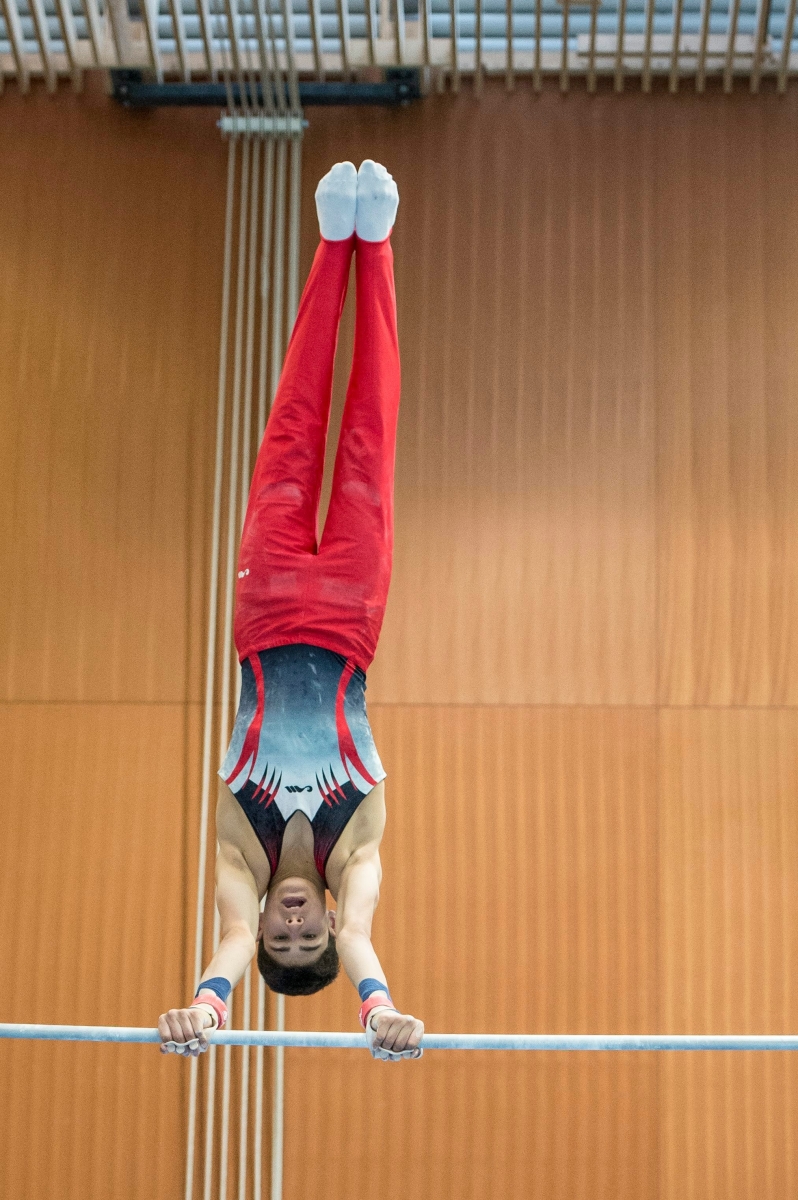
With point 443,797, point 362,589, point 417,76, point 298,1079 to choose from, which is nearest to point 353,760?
point 362,589

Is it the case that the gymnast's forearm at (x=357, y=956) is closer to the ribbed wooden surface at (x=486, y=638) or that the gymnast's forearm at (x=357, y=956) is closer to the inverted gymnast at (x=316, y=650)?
the inverted gymnast at (x=316, y=650)

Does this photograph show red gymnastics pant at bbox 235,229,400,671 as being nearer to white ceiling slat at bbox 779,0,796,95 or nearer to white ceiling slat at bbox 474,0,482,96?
white ceiling slat at bbox 474,0,482,96

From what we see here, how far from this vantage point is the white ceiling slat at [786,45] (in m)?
5.08

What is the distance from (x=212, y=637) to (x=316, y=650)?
1880 mm

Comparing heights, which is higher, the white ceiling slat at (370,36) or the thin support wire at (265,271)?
the white ceiling slat at (370,36)

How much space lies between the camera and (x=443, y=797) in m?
5.08

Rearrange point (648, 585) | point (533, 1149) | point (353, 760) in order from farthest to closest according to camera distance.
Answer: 1. point (648, 585)
2. point (533, 1149)
3. point (353, 760)

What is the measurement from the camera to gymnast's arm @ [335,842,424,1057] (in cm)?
256

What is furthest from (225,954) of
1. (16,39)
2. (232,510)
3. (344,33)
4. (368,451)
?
(16,39)

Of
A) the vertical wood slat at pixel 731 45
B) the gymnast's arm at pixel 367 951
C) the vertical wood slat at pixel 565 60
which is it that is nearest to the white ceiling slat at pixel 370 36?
the vertical wood slat at pixel 565 60

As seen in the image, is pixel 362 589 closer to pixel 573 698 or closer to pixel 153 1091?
pixel 573 698

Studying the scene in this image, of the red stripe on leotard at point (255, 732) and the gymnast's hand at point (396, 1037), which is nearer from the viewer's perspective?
the gymnast's hand at point (396, 1037)

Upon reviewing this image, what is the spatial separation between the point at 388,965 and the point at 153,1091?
1.07 m

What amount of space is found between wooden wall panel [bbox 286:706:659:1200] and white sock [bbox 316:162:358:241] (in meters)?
2.22
